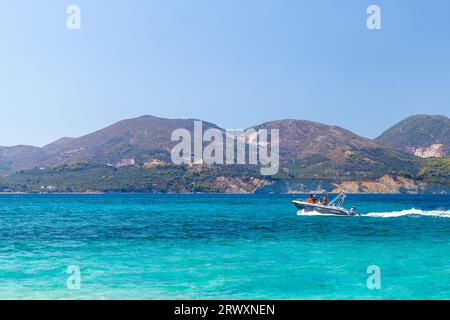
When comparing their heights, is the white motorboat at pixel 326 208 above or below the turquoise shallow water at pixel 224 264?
below

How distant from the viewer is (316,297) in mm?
21297

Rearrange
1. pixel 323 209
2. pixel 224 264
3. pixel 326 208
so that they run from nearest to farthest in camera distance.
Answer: pixel 224 264
pixel 326 208
pixel 323 209

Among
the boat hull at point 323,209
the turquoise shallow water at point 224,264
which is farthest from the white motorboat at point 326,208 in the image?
the turquoise shallow water at point 224,264

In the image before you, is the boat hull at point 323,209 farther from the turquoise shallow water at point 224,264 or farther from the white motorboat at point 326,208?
the turquoise shallow water at point 224,264

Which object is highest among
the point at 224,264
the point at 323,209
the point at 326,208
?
the point at 224,264

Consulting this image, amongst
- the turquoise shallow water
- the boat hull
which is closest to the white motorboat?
the boat hull

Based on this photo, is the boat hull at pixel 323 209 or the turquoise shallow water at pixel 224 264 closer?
the turquoise shallow water at pixel 224 264

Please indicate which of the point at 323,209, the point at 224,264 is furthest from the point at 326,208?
the point at 224,264

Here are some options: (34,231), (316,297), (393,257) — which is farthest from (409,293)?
(34,231)

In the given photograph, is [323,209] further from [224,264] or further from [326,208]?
[224,264]

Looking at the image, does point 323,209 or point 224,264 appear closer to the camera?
point 224,264

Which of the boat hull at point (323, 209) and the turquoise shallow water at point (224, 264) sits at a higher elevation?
the turquoise shallow water at point (224, 264)
